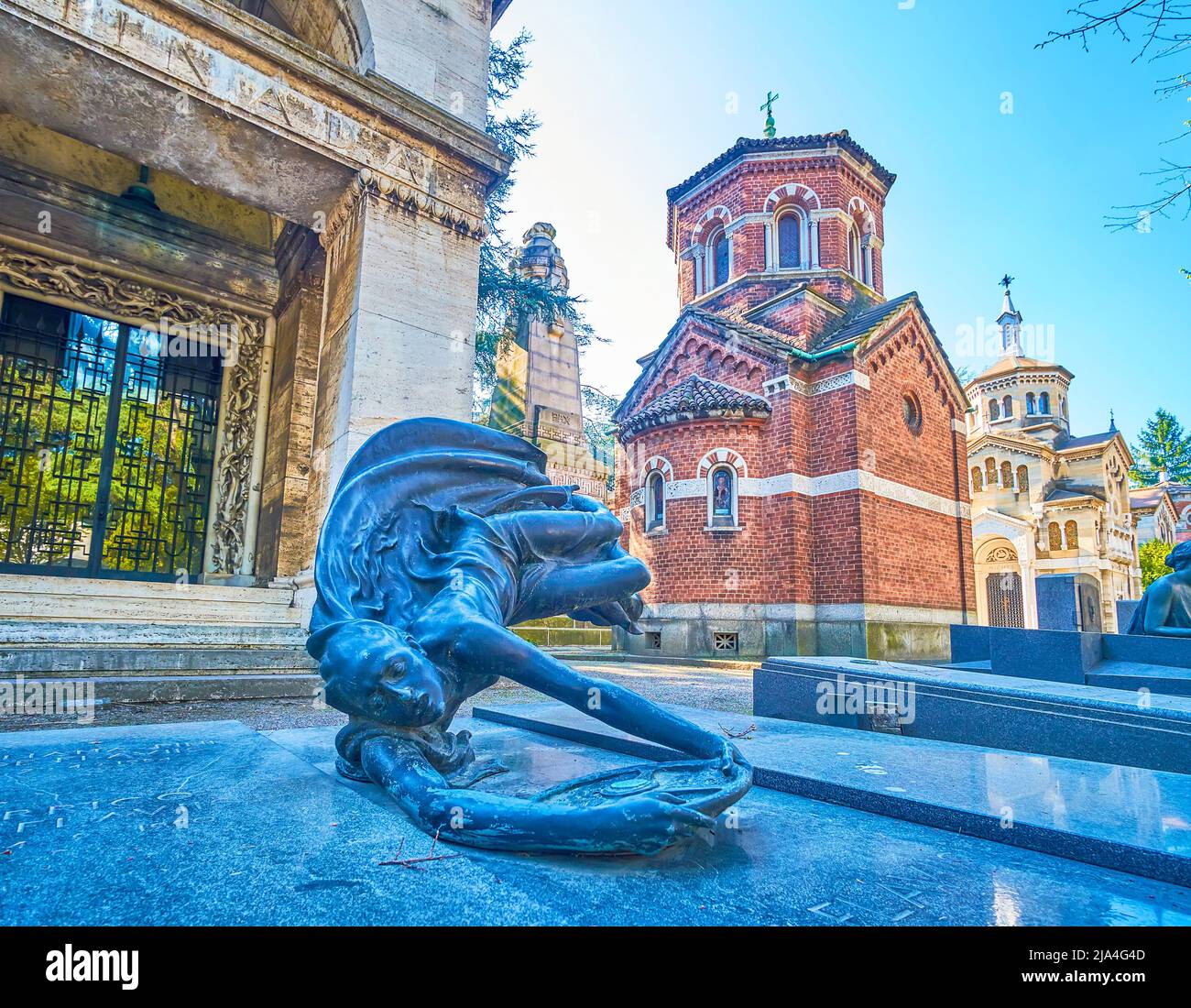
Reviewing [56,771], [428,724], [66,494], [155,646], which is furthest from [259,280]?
[428,724]

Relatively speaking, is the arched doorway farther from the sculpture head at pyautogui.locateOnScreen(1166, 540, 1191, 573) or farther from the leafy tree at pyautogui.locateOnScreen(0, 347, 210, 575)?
the leafy tree at pyautogui.locateOnScreen(0, 347, 210, 575)

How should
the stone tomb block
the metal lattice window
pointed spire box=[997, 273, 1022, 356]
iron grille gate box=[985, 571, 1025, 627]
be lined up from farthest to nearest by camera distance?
pointed spire box=[997, 273, 1022, 356] < iron grille gate box=[985, 571, 1025, 627] < the metal lattice window < the stone tomb block

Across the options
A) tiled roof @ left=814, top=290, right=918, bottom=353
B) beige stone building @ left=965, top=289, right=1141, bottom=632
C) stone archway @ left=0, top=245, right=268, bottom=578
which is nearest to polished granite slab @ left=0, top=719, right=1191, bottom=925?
stone archway @ left=0, top=245, right=268, bottom=578

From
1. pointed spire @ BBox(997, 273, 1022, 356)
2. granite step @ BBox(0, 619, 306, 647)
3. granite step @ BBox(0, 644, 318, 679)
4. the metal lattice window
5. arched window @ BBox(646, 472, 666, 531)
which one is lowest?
the metal lattice window

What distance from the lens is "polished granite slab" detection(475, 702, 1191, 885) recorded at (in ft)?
7.00

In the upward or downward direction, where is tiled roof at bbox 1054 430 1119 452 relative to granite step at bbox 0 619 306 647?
upward

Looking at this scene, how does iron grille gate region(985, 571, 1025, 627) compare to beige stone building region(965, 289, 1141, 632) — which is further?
beige stone building region(965, 289, 1141, 632)

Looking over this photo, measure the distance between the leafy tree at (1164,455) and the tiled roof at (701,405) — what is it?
60229mm

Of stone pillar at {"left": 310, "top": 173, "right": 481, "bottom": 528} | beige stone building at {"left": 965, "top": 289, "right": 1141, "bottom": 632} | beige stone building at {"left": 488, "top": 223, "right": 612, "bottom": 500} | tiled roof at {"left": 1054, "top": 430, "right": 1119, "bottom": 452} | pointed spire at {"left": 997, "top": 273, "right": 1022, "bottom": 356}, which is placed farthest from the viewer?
pointed spire at {"left": 997, "top": 273, "right": 1022, "bottom": 356}

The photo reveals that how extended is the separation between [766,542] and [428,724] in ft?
51.6

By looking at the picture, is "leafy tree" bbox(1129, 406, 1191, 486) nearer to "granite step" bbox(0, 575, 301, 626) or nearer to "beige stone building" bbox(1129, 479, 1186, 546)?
"beige stone building" bbox(1129, 479, 1186, 546)

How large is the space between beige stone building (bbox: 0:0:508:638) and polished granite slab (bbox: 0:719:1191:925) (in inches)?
182

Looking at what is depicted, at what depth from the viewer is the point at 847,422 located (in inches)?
674

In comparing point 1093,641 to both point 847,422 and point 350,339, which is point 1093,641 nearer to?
point 350,339
